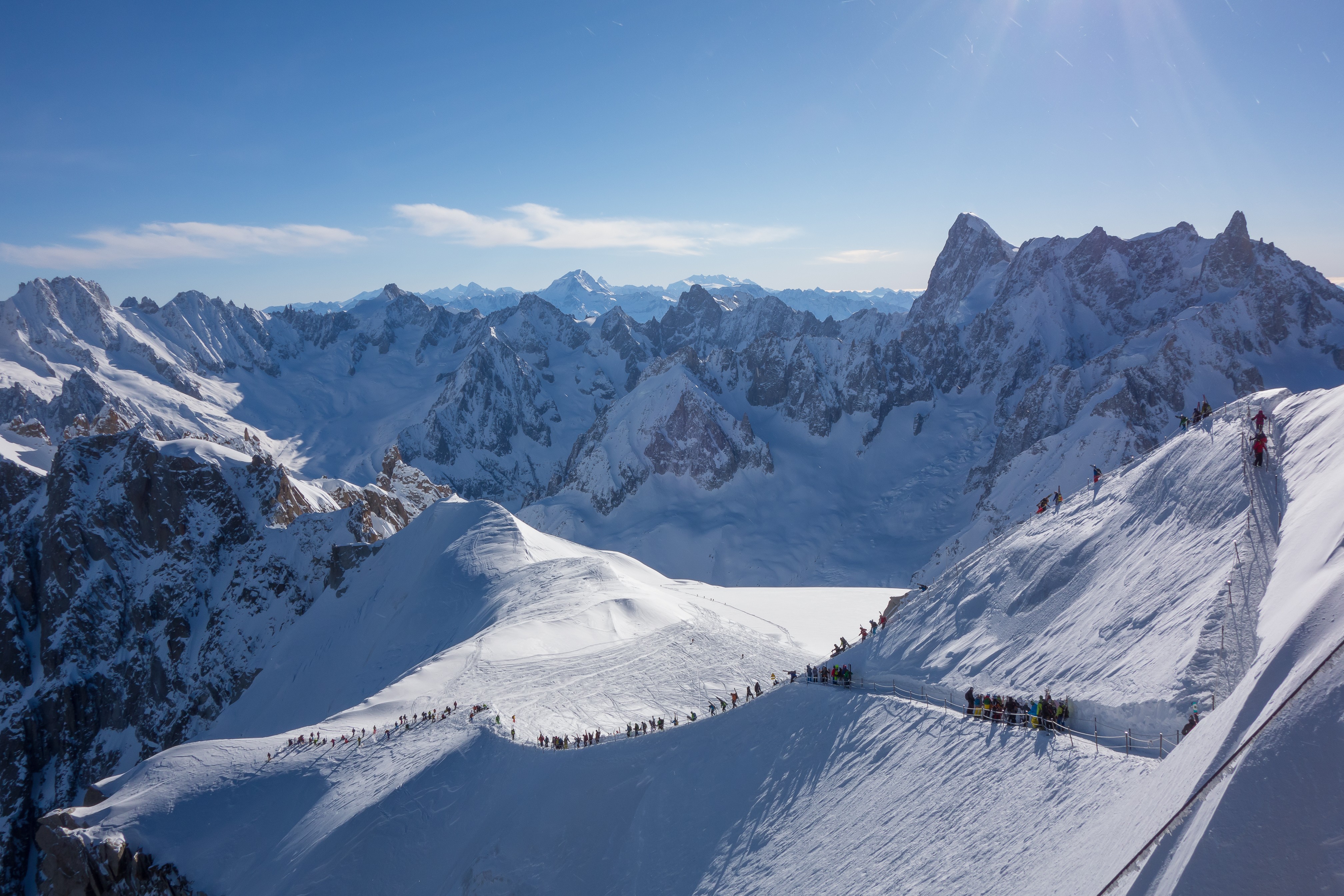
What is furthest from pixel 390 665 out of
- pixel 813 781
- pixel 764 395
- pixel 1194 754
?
pixel 764 395

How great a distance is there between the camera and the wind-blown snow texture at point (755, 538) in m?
26.6

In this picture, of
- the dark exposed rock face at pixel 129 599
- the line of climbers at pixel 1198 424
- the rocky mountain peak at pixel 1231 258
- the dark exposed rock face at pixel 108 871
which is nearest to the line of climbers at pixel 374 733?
the dark exposed rock face at pixel 108 871

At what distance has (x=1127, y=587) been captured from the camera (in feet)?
82.9

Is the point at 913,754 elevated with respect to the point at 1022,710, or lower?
lower

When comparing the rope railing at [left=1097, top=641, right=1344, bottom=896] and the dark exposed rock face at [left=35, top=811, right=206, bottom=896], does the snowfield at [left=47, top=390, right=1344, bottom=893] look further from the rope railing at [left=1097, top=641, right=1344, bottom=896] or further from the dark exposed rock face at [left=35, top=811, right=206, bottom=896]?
the dark exposed rock face at [left=35, top=811, right=206, bottom=896]

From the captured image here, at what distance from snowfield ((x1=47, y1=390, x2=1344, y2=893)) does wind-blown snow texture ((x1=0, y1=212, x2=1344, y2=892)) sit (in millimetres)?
263

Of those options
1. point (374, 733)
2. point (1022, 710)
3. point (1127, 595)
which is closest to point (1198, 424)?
point (1127, 595)

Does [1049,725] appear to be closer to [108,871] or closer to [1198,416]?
[1198,416]

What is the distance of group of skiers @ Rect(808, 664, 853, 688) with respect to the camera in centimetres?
3111

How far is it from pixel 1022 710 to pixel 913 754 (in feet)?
12.8

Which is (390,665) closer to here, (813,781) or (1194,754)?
(813,781)

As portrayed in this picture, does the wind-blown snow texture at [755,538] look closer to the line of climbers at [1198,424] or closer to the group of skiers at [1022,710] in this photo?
the group of skiers at [1022,710]

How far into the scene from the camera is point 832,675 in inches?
1252

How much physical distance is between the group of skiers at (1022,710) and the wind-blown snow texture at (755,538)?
0.77 m
